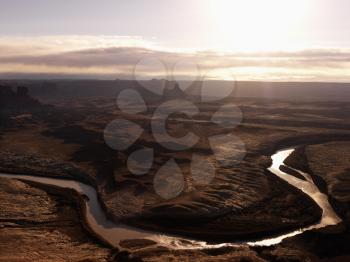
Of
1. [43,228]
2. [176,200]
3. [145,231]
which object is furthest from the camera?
[176,200]

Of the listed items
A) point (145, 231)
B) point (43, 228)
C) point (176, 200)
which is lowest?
point (43, 228)

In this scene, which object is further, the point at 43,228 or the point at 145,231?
the point at 43,228

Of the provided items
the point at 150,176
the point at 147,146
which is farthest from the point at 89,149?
the point at 150,176

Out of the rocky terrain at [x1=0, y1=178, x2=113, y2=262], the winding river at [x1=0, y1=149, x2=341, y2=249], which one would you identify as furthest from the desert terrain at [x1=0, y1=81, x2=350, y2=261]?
the winding river at [x1=0, y1=149, x2=341, y2=249]

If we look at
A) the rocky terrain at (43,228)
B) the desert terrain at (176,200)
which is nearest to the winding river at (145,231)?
the desert terrain at (176,200)

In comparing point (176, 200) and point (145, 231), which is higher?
point (176, 200)

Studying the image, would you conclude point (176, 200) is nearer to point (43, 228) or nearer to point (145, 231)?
point (145, 231)

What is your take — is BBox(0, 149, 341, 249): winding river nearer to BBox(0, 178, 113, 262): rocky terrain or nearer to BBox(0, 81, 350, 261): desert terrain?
BBox(0, 81, 350, 261): desert terrain

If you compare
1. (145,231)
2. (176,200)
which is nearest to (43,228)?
(145,231)

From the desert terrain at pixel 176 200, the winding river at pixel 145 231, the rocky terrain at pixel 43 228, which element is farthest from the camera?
the winding river at pixel 145 231

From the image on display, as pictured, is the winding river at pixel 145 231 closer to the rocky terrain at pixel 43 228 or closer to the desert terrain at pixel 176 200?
the desert terrain at pixel 176 200

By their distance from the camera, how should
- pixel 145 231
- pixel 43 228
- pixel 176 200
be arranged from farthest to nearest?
1. pixel 176 200
2. pixel 43 228
3. pixel 145 231

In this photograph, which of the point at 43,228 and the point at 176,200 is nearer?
the point at 43,228
